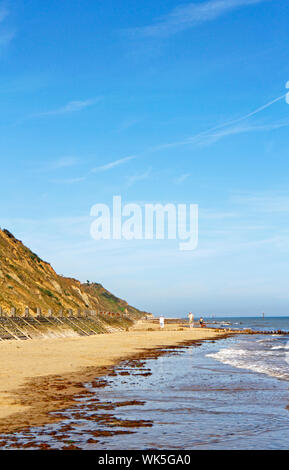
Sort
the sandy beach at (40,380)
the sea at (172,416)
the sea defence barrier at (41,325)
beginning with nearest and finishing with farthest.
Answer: the sea at (172,416)
the sandy beach at (40,380)
the sea defence barrier at (41,325)

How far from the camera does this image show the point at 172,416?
41.3 feet

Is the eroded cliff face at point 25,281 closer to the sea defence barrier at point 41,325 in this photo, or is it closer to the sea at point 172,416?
the sea defence barrier at point 41,325

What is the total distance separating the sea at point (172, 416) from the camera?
9.88m

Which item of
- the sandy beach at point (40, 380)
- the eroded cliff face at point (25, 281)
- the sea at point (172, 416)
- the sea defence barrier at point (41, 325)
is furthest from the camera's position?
the eroded cliff face at point (25, 281)

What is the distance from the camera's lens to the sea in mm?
9883

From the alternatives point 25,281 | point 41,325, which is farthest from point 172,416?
point 25,281

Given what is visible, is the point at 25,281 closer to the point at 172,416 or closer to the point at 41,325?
the point at 41,325

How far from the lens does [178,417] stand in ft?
41.0

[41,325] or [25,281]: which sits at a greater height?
[25,281]

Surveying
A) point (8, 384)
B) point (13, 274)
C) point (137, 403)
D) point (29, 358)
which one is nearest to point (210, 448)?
point (137, 403)

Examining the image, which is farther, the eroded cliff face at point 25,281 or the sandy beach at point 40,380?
the eroded cliff face at point 25,281

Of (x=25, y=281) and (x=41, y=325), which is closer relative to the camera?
(x=41, y=325)

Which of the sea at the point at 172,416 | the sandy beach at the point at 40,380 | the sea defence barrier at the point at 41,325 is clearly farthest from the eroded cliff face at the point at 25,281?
the sea at the point at 172,416
